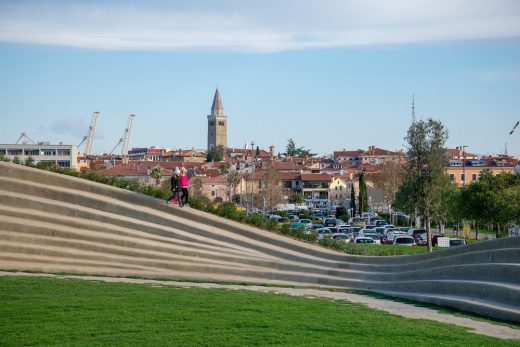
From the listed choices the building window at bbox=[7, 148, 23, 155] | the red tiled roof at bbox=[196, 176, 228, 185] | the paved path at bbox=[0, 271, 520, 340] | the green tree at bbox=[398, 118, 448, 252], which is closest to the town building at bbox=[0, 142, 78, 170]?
→ the building window at bbox=[7, 148, 23, 155]

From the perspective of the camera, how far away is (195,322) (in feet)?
46.2

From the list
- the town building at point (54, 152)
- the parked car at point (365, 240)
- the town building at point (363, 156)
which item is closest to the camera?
the parked car at point (365, 240)

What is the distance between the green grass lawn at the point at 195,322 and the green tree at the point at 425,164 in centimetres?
1795

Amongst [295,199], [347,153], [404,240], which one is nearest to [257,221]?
[404,240]

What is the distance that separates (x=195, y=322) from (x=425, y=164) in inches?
908

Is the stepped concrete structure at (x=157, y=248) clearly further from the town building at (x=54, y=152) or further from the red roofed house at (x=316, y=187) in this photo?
the red roofed house at (x=316, y=187)

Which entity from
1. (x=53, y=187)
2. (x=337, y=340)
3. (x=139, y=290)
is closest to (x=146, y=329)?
(x=337, y=340)

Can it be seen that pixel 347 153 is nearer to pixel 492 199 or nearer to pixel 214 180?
pixel 214 180

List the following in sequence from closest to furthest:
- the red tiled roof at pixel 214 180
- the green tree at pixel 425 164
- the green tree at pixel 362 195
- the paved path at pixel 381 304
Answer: the paved path at pixel 381 304 → the green tree at pixel 425 164 → the green tree at pixel 362 195 → the red tiled roof at pixel 214 180

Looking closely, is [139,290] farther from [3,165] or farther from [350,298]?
[3,165]

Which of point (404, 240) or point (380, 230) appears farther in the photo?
point (380, 230)

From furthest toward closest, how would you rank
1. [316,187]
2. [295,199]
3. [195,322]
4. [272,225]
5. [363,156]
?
[363,156], [316,187], [295,199], [272,225], [195,322]

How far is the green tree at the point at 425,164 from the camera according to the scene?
34.8 m

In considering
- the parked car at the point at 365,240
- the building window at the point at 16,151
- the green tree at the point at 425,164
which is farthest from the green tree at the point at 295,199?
the green tree at the point at 425,164
